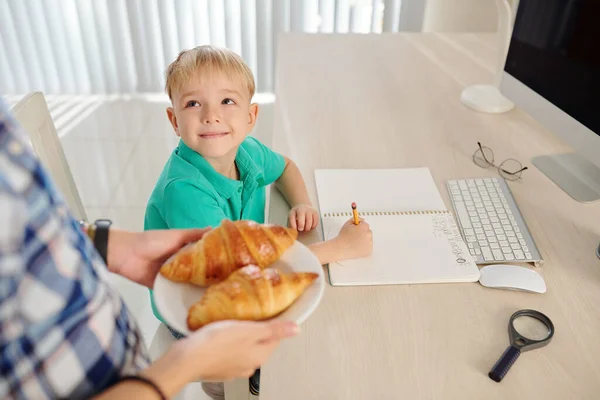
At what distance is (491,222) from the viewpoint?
0.96 meters

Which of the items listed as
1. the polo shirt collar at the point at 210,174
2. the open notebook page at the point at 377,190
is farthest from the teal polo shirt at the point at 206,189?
the open notebook page at the point at 377,190

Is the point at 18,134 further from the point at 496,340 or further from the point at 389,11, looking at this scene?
the point at 389,11

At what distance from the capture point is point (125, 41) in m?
2.80

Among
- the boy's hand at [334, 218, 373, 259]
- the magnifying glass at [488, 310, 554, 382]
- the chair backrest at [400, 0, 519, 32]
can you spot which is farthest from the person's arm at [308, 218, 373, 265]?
the chair backrest at [400, 0, 519, 32]

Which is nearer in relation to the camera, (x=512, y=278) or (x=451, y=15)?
(x=512, y=278)

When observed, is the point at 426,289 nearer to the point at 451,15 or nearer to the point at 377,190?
the point at 377,190

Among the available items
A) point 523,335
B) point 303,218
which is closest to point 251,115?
point 303,218

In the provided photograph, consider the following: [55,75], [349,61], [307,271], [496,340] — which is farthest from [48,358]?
[55,75]

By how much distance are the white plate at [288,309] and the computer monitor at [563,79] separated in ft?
2.14

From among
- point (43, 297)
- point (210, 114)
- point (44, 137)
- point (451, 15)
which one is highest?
point (43, 297)

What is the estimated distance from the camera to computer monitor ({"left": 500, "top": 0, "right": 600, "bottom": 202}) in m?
0.99

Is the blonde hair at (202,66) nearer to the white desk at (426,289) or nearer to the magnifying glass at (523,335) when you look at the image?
the white desk at (426,289)

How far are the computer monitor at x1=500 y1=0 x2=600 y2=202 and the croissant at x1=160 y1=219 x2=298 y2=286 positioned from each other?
68 centimetres

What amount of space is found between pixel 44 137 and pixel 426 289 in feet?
2.77
